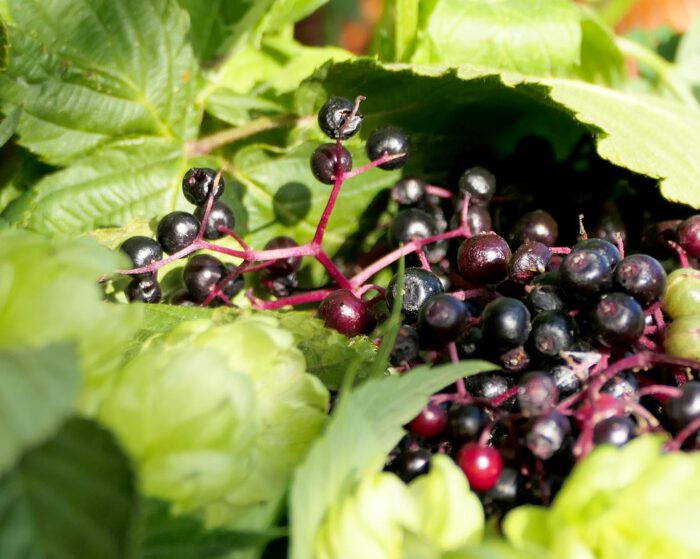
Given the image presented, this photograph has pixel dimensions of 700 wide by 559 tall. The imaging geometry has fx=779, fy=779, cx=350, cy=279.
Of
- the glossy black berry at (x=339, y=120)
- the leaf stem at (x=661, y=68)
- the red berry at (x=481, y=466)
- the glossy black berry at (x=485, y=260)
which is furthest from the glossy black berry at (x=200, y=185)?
the leaf stem at (x=661, y=68)

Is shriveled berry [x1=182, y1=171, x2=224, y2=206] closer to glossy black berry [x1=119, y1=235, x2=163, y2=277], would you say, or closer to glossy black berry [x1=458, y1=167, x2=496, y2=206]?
glossy black berry [x1=119, y1=235, x2=163, y2=277]

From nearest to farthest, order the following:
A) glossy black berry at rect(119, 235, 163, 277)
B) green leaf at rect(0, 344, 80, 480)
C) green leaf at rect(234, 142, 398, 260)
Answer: green leaf at rect(0, 344, 80, 480)
glossy black berry at rect(119, 235, 163, 277)
green leaf at rect(234, 142, 398, 260)

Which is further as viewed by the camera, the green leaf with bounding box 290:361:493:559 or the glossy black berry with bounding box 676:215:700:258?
the glossy black berry with bounding box 676:215:700:258

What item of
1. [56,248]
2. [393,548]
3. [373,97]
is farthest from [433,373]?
[373,97]

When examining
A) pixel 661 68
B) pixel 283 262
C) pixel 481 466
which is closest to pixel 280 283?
pixel 283 262

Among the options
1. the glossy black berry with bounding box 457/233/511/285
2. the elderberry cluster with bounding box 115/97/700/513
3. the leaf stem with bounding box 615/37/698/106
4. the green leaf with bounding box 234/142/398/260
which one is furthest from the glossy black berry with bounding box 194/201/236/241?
the leaf stem with bounding box 615/37/698/106

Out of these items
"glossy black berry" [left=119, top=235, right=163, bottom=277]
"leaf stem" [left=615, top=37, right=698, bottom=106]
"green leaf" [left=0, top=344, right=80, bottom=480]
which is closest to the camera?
"green leaf" [left=0, top=344, right=80, bottom=480]

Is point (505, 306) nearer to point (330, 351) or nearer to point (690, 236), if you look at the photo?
point (330, 351)
